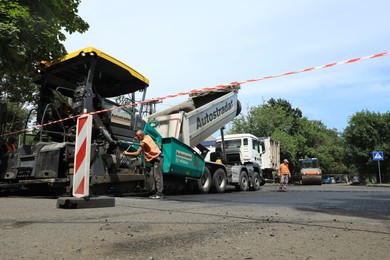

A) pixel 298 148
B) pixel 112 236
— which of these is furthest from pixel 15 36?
pixel 298 148

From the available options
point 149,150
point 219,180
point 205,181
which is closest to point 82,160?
point 149,150

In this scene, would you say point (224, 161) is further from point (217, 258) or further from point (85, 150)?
point (217, 258)

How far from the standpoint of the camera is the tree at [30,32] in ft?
25.7

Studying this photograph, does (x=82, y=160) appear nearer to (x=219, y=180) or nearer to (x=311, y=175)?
(x=219, y=180)

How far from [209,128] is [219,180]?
6.37ft

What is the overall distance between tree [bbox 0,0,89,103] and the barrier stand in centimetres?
370

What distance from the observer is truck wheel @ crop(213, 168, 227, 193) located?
1193 cm

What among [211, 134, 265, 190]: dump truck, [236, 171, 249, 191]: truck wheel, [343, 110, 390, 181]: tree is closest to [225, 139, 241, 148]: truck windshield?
[211, 134, 265, 190]: dump truck

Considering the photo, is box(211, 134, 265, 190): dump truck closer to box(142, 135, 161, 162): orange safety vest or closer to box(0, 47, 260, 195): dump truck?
box(0, 47, 260, 195): dump truck

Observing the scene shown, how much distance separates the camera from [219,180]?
40.2 feet

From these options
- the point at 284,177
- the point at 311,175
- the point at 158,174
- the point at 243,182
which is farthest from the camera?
the point at 311,175

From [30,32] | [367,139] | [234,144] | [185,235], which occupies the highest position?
[367,139]

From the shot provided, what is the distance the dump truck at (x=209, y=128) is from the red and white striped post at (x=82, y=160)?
447cm

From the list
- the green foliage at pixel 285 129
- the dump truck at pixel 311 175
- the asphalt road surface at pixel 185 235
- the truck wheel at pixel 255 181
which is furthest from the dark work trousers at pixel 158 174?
the green foliage at pixel 285 129
